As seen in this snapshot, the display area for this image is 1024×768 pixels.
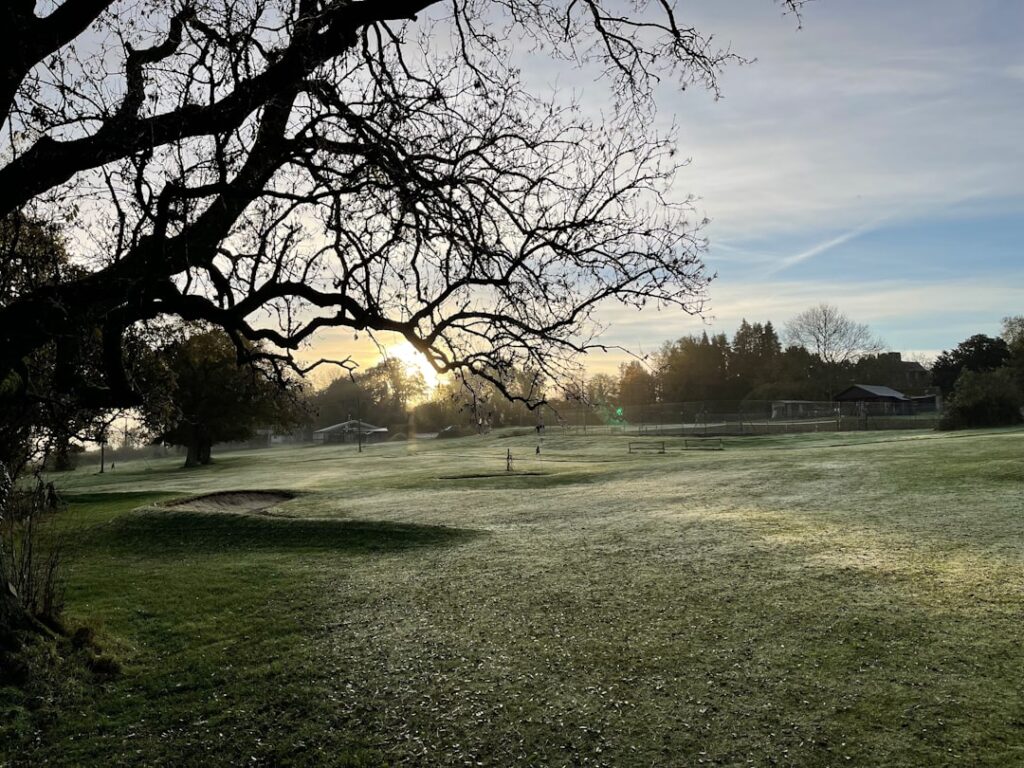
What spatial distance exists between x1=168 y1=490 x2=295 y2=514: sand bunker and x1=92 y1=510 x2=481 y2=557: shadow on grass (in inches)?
89.9

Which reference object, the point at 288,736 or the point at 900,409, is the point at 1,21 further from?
the point at 900,409

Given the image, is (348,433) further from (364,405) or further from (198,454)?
(198,454)

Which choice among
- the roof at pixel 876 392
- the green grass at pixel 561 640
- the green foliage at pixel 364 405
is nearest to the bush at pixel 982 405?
the roof at pixel 876 392

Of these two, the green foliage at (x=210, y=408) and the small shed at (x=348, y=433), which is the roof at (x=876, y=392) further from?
the green foliage at (x=210, y=408)

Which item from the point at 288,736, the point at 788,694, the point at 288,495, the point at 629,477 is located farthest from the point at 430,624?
the point at 629,477

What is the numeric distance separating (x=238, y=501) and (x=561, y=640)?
19448mm

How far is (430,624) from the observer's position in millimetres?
9648

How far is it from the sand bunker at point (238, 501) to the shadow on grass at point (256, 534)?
2.28 m

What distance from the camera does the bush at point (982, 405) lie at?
48.5 m

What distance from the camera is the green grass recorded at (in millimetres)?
6281

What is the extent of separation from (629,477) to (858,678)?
22.4 meters

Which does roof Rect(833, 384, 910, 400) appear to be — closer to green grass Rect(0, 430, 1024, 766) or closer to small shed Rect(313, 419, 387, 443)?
small shed Rect(313, 419, 387, 443)

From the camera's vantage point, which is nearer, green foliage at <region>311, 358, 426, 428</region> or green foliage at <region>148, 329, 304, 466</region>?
green foliage at <region>148, 329, 304, 466</region>

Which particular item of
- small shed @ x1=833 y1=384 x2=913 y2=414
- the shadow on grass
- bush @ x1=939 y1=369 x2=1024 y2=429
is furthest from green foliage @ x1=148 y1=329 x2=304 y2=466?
small shed @ x1=833 y1=384 x2=913 y2=414
